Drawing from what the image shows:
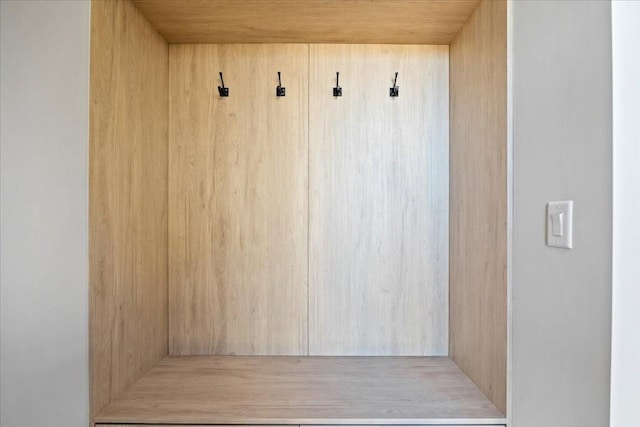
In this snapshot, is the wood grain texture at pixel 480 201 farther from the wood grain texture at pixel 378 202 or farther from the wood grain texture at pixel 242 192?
the wood grain texture at pixel 242 192

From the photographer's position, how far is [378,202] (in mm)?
1737

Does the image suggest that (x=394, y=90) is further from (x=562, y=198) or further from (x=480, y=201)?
(x=562, y=198)

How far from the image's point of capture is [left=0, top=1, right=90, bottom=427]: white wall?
115 cm

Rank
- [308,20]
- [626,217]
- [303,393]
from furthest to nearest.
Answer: [308,20] → [303,393] → [626,217]

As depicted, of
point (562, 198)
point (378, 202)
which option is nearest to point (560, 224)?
point (562, 198)

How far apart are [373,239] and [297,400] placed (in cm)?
71

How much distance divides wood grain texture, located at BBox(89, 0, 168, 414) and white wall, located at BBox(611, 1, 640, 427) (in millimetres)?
1274

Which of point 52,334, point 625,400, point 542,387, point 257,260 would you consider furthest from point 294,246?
point 625,400

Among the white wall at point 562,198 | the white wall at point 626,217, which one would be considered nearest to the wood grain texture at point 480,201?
the white wall at point 562,198

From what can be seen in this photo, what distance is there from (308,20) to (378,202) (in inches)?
30.1

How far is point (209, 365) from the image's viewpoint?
1620 mm

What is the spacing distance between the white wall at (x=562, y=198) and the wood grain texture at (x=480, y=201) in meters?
0.06

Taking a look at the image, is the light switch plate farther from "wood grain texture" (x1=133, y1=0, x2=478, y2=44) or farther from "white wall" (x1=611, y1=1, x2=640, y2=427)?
"wood grain texture" (x1=133, y1=0, x2=478, y2=44)

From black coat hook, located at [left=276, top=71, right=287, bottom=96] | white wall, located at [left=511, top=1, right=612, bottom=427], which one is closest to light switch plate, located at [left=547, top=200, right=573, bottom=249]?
white wall, located at [left=511, top=1, right=612, bottom=427]
